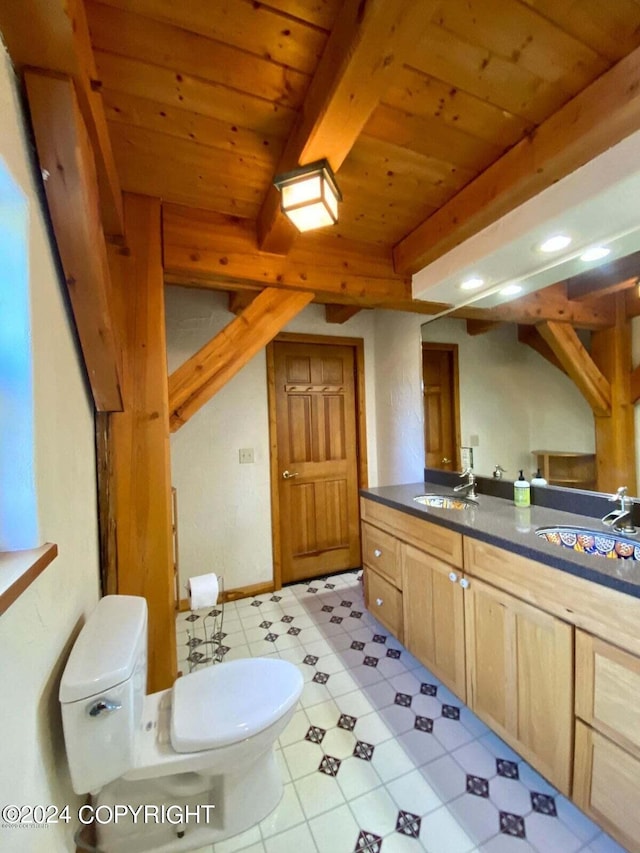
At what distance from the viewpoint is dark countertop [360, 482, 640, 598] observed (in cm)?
104

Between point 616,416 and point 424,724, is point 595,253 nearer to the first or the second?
point 616,416

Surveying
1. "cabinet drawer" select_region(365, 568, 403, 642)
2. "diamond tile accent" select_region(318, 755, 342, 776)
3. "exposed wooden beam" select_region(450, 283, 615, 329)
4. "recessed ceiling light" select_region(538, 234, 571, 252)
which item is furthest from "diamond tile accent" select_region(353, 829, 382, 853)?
"exposed wooden beam" select_region(450, 283, 615, 329)

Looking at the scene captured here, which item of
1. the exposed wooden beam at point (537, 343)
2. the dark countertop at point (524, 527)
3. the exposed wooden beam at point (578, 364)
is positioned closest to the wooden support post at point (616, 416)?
the exposed wooden beam at point (578, 364)

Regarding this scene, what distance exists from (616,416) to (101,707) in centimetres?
236

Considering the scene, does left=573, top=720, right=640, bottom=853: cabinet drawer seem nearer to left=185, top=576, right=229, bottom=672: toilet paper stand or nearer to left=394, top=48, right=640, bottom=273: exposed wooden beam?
left=185, top=576, right=229, bottom=672: toilet paper stand

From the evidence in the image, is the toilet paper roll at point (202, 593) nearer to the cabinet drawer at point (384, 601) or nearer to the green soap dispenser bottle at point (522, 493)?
the cabinet drawer at point (384, 601)

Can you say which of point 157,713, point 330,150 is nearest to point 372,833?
point 157,713

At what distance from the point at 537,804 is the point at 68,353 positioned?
219 centimetres

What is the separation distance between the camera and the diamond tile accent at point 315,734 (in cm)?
151

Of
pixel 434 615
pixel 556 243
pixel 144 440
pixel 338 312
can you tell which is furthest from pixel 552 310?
pixel 144 440

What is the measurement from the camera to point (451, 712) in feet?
5.32

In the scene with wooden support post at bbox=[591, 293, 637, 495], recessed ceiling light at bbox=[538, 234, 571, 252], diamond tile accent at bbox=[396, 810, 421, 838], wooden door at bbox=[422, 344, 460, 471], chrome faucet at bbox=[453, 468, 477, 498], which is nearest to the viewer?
diamond tile accent at bbox=[396, 810, 421, 838]

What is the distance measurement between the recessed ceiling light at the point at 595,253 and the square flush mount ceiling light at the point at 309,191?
1.18 m

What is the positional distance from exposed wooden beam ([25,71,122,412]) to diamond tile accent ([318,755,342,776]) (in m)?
1.72
